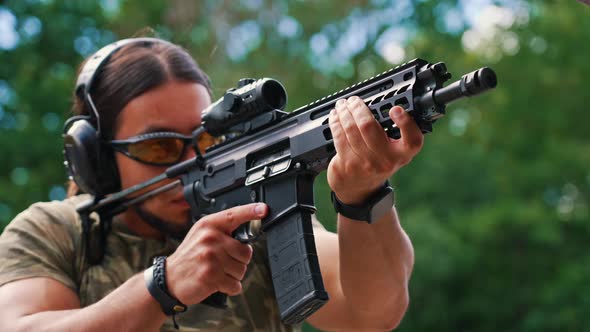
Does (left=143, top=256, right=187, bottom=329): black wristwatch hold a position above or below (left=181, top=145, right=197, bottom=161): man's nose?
below

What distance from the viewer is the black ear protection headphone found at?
10.2 feet

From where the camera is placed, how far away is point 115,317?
8.38ft

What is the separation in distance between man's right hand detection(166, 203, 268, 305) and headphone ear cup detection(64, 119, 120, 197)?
27.1 inches

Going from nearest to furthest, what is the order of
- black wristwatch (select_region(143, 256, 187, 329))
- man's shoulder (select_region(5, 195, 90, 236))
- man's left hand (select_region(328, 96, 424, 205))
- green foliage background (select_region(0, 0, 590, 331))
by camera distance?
man's left hand (select_region(328, 96, 424, 205))
black wristwatch (select_region(143, 256, 187, 329))
man's shoulder (select_region(5, 195, 90, 236))
green foliage background (select_region(0, 0, 590, 331))

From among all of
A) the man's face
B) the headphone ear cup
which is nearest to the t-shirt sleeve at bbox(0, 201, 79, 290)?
the headphone ear cup

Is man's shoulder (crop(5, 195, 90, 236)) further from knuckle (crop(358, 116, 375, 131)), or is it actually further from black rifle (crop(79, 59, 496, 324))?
knuckle (crop(358, 116, 375, 131))

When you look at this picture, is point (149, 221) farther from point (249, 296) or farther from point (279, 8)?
point (279, 8)

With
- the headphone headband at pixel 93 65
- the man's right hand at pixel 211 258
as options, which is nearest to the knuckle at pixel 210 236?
the man's right hand at pixel 211 258

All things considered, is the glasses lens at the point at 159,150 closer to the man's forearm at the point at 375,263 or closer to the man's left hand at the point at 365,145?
the man's forearm at the point at 375,263

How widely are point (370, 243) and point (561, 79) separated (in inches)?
489

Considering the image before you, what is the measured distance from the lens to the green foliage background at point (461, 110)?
499 inches

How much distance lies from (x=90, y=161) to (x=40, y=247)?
1.32 ft

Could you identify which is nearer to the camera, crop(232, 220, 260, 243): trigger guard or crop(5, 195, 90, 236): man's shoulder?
crop(232, 220, 260, 243): trigger guard

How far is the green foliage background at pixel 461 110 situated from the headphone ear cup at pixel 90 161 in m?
8.78
